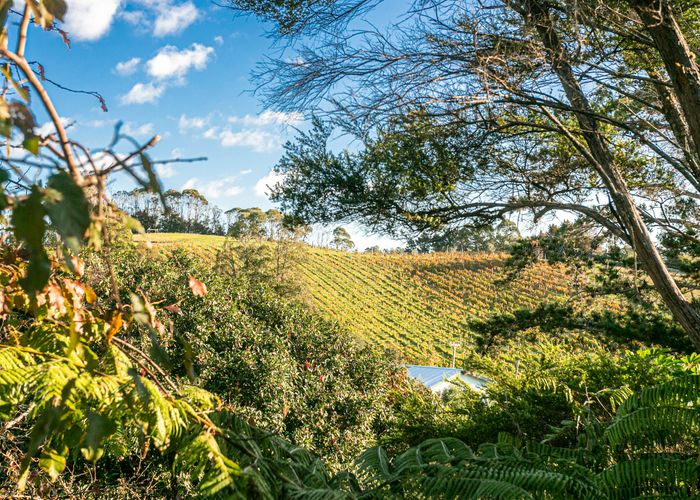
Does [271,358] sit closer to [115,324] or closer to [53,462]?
[53,462]

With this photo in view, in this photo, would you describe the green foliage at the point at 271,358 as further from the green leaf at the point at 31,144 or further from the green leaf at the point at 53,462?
the green leaf at the point at 31,144

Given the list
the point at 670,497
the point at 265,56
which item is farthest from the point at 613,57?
the point at 670,497

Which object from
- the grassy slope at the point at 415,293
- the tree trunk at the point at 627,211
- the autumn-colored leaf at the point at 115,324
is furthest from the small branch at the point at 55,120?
the grassy slope at the point at 415,293

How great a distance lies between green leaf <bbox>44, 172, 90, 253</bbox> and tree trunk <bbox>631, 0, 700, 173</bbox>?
3.91m

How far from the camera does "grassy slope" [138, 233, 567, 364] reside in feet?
85.9

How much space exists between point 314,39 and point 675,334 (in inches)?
279

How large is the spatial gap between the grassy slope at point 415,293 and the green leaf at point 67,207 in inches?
848

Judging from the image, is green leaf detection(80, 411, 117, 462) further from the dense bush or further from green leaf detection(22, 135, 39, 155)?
the dense bush

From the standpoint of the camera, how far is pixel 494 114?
170 inches

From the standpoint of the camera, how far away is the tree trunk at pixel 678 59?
3.32 meters

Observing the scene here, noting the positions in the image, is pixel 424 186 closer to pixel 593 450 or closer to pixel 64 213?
pixel 593 450

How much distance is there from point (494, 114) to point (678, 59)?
138 centimetres

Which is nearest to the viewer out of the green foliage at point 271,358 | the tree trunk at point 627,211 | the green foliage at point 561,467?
the green foliage at point 561,467

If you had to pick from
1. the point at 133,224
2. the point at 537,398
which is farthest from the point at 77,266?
the point at 537,398
